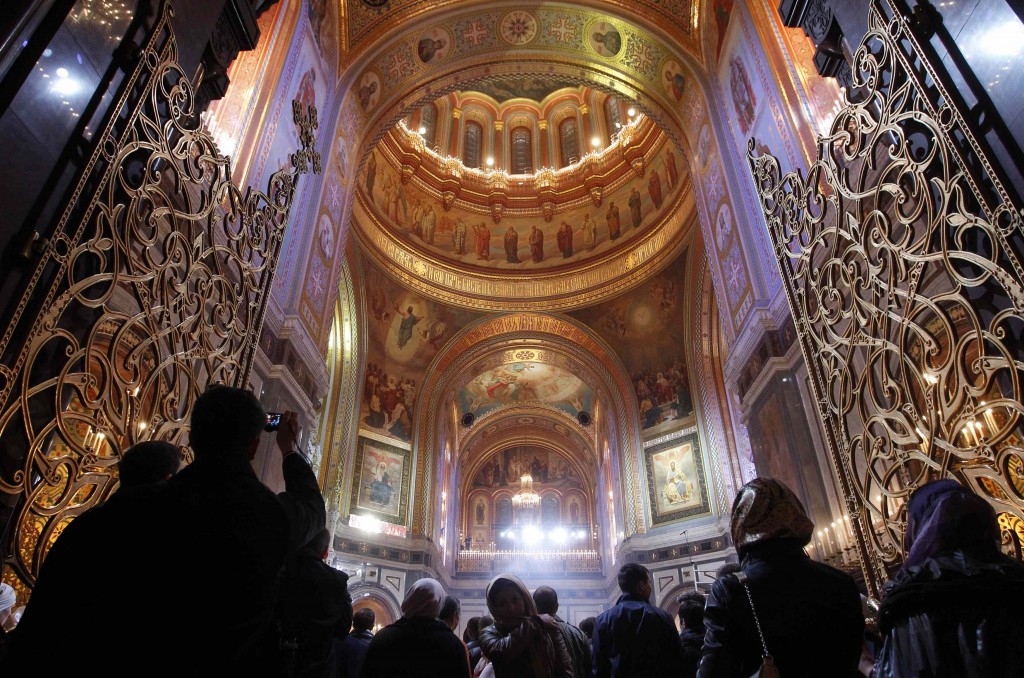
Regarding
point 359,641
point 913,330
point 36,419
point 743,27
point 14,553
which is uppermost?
point 743,27

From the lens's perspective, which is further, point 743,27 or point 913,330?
point 743,27

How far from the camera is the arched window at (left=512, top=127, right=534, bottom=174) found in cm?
1959

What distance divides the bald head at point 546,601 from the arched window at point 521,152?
1742cm

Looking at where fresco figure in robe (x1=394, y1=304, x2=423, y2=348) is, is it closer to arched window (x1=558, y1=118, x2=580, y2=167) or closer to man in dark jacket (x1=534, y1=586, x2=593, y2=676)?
arched window (x1=558, y1=118, x2=580, y2=167)

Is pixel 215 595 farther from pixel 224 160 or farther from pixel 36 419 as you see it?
pixel 224 160

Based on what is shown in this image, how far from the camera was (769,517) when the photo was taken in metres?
1.94

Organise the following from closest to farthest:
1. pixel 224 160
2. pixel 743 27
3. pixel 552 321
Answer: pixel 224 160
pixel 743 27
pixel 552 321

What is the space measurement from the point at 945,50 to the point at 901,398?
2.04m

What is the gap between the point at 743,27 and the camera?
8172mm

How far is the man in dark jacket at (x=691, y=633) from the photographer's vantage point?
3.34m

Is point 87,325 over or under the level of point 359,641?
over

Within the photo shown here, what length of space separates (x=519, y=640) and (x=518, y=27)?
38.5 feet

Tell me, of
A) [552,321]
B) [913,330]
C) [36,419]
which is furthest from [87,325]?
[552,321]

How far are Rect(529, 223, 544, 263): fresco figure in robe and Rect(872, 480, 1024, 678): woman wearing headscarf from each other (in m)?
17.3
